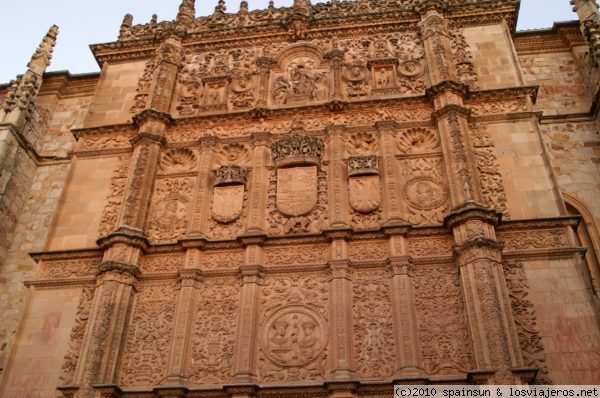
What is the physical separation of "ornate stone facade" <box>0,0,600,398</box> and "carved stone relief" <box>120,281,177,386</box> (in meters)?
0.03

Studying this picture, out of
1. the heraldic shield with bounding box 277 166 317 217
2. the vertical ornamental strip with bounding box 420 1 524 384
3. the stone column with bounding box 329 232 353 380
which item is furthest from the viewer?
the heraldic shield with bounding box 277 166 317 217

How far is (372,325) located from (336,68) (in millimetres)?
5698

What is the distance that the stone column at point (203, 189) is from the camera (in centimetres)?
1069

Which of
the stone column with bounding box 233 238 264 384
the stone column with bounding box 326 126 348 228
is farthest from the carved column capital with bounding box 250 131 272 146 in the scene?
the stone column with bounding box 233 238 264 384

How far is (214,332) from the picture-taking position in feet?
31.4

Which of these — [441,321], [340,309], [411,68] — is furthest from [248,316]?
[411,68]

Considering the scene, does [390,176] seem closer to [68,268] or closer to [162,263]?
[162,263]

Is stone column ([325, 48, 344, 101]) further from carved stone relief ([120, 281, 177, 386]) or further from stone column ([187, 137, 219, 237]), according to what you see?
carved stone relief ([120, 281, 177, 386])

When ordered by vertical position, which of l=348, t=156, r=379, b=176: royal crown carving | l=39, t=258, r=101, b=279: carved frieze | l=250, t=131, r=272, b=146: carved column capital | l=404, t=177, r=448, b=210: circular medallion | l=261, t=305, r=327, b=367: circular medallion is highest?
l=250, t=131, r=272, b=146: carved column capital

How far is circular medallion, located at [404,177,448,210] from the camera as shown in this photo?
10422 millimetres

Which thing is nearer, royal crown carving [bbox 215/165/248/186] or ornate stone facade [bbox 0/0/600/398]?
ornate stone facade [bbox 0/0/600/398]

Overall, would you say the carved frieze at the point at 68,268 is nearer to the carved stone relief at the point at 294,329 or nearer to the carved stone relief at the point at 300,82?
the carved stone relief at the point at 294,329

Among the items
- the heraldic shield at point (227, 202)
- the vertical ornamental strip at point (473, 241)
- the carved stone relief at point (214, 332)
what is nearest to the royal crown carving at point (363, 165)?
the vertical ornamental strip at point (473, 241)

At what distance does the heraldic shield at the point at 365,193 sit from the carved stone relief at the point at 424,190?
491mm
